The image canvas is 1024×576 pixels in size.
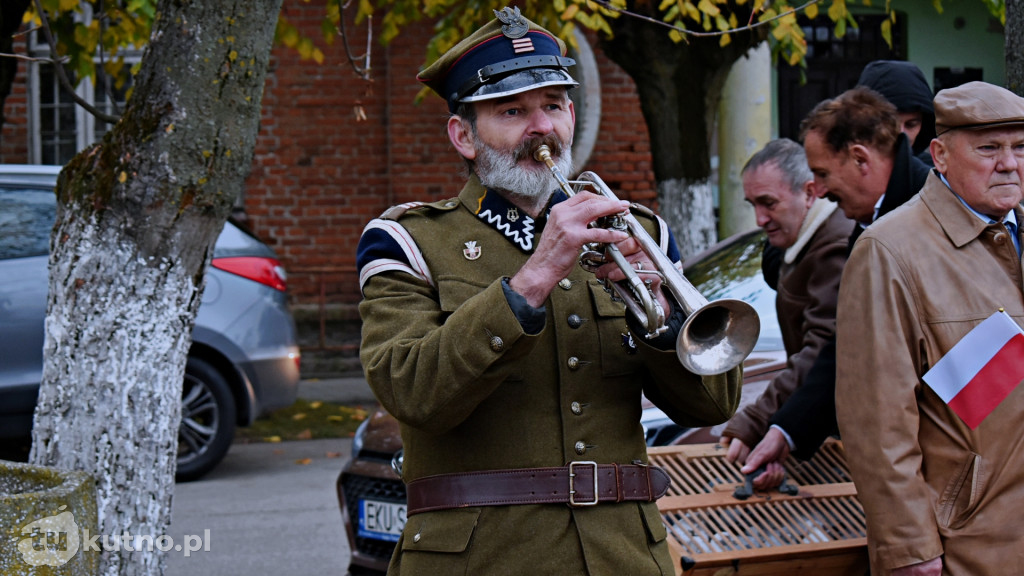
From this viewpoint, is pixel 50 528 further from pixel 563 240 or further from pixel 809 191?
pixel 809 191

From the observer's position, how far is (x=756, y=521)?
10.8 ft

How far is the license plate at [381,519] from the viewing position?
4496mm

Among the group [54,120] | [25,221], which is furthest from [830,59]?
[25,221]

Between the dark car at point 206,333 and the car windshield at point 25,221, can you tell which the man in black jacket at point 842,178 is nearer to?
the dark car at point 206,333

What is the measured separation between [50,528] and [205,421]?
198 inches

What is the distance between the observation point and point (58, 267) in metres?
3.62

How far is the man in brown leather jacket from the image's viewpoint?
3.59 metres

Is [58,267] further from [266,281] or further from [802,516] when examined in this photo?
[266,281]

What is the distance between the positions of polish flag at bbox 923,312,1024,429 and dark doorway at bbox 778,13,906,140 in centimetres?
1086

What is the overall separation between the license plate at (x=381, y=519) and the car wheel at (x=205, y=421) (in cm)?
300

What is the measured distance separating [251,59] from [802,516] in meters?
2.05

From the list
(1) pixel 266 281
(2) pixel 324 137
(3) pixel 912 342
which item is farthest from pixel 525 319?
(2) pixel 324 137

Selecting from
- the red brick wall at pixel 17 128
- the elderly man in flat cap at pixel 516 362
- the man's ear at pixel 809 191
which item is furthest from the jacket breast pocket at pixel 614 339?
the red brick wall at pixel 17 128

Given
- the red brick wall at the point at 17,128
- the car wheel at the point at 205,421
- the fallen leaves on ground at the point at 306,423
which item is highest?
the red brick wall at the point at 17,128
